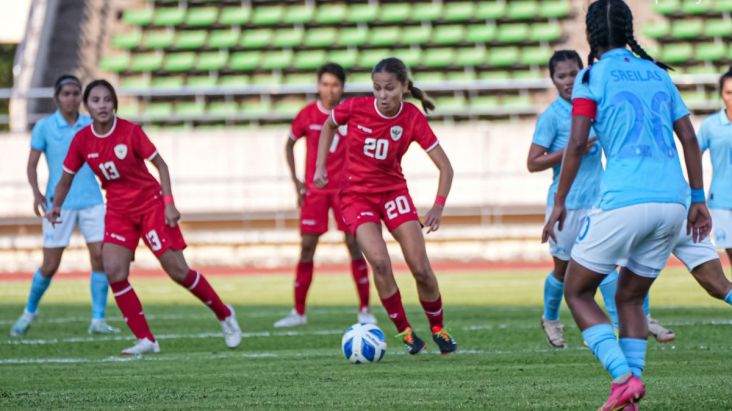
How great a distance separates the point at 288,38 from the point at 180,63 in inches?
93.1

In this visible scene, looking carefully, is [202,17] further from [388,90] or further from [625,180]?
[625,180]

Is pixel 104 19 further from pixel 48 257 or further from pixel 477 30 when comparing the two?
pixel 48 257

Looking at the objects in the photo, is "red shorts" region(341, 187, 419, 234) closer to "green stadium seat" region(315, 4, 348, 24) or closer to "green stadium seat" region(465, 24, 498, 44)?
"green stadium seat" region(465, 24, 498, 44)

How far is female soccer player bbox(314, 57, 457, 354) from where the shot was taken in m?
8.70

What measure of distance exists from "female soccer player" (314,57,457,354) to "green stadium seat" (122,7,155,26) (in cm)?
1989

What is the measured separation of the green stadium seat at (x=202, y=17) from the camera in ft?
91.5

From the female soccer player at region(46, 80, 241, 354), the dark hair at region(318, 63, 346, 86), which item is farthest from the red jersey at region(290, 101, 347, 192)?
the female soccer player at region(46, 80, 241, 354)

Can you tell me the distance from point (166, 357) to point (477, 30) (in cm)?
1867

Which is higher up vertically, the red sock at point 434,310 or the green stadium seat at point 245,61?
the green stadium seat at point 245,61

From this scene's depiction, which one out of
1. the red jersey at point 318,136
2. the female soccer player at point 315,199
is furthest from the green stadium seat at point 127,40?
the red jersey at point 318,136

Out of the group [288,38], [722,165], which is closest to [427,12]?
[288,38]

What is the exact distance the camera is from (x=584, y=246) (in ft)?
18.2

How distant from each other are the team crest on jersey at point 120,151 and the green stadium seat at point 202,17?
1896 centimetres

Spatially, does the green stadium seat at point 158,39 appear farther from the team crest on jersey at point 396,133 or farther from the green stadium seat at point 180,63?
the team crest on jersey at point 396,133
